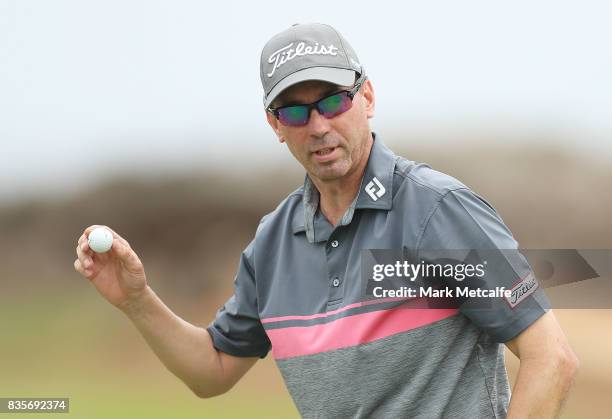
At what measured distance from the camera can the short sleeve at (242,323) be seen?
367 cm

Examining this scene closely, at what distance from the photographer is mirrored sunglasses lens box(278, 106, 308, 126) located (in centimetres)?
332

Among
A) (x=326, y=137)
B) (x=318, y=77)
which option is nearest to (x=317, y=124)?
(x=326, y=137)

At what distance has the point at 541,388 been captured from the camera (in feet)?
9.39

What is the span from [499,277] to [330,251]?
625mm

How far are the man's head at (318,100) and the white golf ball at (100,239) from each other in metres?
0.74

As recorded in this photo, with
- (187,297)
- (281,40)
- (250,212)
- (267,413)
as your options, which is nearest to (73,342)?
(187,297)

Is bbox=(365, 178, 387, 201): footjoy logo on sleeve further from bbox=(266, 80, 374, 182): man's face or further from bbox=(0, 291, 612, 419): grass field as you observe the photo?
bbox=(0, 291, 612, 419): grass field

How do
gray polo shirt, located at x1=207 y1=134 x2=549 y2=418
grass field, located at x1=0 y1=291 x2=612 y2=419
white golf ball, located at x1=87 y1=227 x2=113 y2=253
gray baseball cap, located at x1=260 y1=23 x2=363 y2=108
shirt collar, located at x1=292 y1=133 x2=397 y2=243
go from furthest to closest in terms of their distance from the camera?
grass field, located at x1=0 y1=291 x2=612 y2=419
white golf ball, located at x1=87 y1=227 x2=113 y2=253
gray baseball cap, located at x1=260 y1=23 x2=363 y2=108
shirt collar, located at x1=292 y1=133 x2=397 y2=243
gray polo shirt, located at x1=207 y1=134 x2=549 y2=418

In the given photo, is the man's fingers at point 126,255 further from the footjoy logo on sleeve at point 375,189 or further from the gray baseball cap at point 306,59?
the footjoy logo on sleeve at point 375,189

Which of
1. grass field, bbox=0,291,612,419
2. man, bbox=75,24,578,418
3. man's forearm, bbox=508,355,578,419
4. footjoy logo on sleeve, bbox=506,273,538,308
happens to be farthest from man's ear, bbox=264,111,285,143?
grass field, bbox=0,291,612,419

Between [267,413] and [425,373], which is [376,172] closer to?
[425,373]

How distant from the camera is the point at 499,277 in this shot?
294 cm

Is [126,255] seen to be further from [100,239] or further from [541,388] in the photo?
[541,388]

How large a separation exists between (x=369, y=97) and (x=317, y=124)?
367 mm
